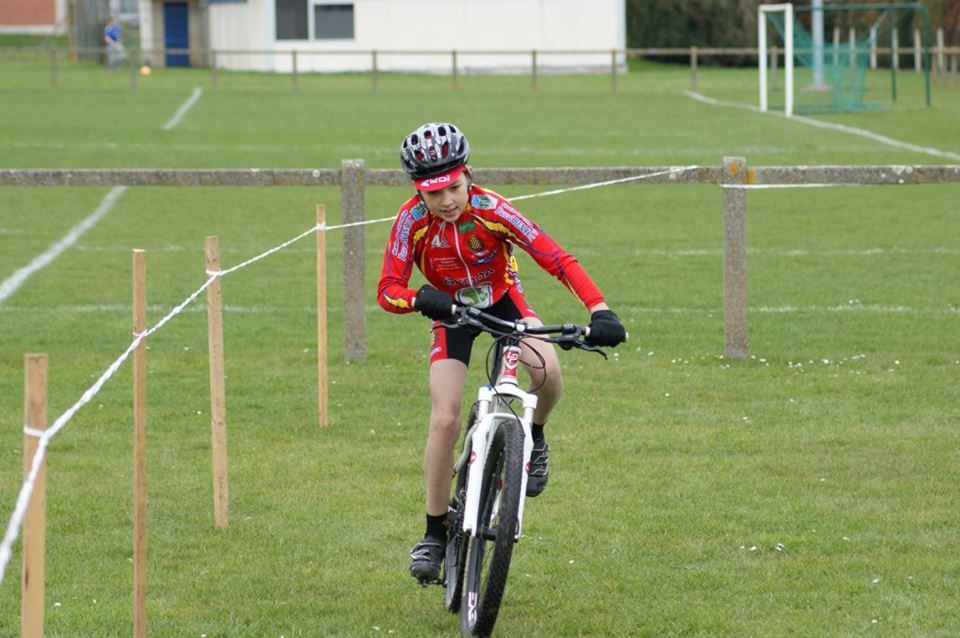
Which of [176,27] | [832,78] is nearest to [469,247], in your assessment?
[832,78]

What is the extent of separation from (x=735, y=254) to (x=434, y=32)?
47.2 meters

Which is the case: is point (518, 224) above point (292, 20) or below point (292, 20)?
below

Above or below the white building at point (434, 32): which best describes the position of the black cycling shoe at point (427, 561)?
below

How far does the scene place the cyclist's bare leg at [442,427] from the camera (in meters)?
6.59

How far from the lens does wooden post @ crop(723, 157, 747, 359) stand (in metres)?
11.9

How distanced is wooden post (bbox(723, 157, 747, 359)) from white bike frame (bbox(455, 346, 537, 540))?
19.1ft

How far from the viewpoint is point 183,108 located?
41.5 m

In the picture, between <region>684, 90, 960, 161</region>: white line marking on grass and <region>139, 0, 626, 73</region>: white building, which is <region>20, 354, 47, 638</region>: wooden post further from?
<region>139, 0, 626, 73</region>: white building

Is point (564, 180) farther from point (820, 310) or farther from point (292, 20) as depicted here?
point (292, 20)

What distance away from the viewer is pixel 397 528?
7945mm

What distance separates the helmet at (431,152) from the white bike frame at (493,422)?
73 centimetres

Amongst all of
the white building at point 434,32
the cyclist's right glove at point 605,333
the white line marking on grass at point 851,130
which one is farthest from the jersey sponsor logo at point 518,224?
the white building at point 434,32

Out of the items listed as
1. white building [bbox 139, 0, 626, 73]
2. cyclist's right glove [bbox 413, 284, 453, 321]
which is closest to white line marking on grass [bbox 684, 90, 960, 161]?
white building [bbox 139, 0, 626, 73]

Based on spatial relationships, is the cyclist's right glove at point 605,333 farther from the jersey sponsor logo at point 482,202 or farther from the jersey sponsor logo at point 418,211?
the jersey sponsor logo at point 418,211
